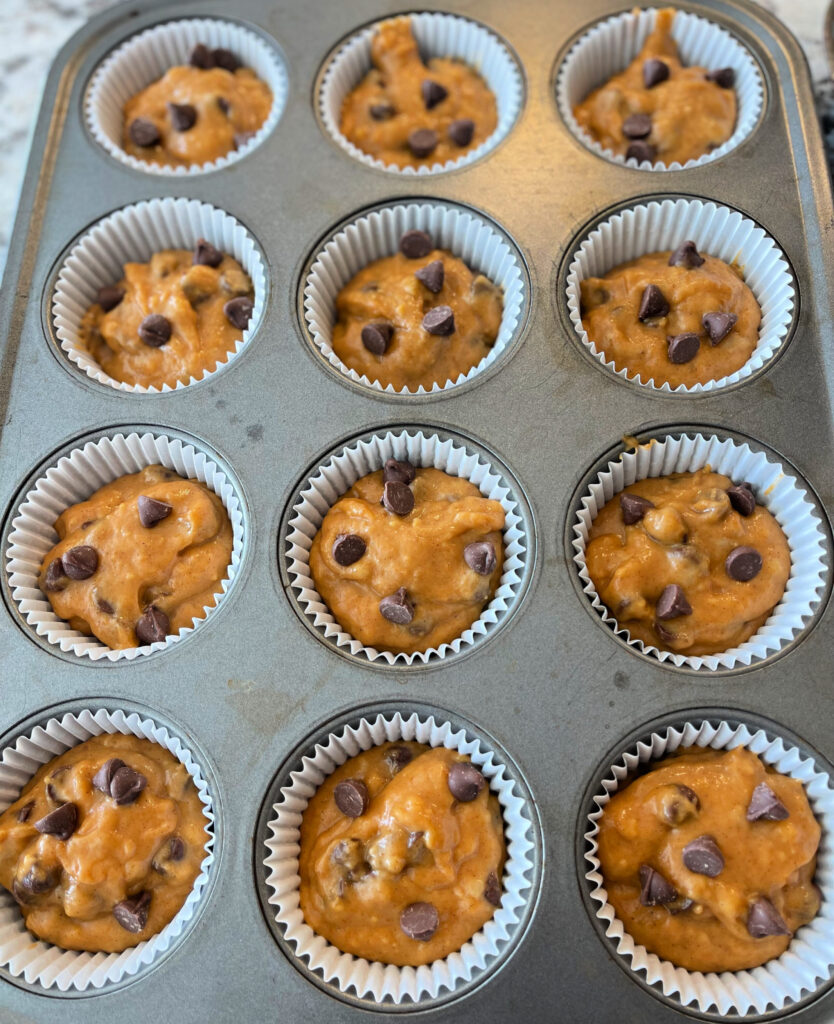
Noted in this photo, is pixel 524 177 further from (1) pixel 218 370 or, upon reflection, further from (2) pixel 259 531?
(2) pixel 259 531

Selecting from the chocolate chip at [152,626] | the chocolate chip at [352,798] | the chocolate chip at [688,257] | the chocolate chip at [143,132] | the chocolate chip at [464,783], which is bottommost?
the chocolate chip at [352,798]

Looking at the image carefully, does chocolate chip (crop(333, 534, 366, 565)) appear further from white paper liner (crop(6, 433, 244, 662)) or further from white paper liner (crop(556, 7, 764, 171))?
white paper liner (crop(556, 7, 764, 171))

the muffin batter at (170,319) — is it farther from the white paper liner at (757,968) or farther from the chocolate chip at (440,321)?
the white paper liner at (757,968)

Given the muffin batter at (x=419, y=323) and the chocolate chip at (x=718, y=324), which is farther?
the muffin batter at (x=419, y=323)

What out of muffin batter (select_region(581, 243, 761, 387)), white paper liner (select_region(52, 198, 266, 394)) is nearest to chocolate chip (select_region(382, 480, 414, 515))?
white paper liner (select_region(52, 198, 266, 394))

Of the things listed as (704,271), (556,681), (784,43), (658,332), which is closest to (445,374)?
(658,332)

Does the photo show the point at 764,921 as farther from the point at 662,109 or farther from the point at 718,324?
the point at 662,109

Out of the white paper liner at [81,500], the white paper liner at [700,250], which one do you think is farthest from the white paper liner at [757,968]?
the white paper liner at [81,500]
